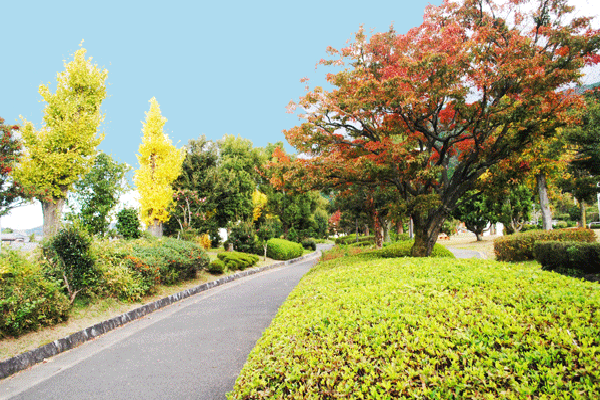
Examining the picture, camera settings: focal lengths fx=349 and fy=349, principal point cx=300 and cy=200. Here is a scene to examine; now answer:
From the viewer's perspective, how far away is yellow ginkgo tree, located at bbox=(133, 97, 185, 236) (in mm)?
18781

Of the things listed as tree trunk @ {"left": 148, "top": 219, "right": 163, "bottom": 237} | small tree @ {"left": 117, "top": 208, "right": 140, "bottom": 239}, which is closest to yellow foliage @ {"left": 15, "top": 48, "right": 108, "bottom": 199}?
tree trunk @ {"left": 148, "top": 219, "right": 163, "bottom": 237}

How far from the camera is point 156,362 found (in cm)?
470

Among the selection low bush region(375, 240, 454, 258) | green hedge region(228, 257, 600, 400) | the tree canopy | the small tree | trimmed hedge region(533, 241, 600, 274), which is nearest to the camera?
green hedge region(228, 257, 600, 400)

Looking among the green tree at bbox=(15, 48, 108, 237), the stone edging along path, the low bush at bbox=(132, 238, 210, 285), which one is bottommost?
the stone edging along path

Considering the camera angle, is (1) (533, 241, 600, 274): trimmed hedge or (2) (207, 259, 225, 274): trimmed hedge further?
(2) (207, 259, 225, 274): trimmed hedge

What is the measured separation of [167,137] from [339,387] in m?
19.4

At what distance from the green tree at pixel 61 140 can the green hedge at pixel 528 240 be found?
19.6 m

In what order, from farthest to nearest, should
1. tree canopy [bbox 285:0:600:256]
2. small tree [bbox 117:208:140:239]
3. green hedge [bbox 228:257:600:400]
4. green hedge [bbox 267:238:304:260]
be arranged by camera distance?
green hedge [bbox 267:238:304:260] → small tree [bbox 117:208:140:239] → tree canopy [bbox 285:0:600:256] → green hedge [bbox 228:257:600:400]

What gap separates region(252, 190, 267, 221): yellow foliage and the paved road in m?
21.5

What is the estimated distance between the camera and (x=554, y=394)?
2.16 metres

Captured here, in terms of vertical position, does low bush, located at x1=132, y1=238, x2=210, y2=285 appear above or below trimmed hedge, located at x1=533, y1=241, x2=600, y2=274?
above

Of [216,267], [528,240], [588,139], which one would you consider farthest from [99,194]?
[588,139]

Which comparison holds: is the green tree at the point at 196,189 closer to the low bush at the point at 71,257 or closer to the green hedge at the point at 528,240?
→ the low bush at the point at 71,257

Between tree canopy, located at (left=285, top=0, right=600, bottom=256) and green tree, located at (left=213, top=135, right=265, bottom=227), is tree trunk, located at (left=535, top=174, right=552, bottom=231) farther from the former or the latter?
green tree, located at (left=213, top=135, right=265, bottom=227)
